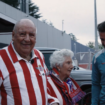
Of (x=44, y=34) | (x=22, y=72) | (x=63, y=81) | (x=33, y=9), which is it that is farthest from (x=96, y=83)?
(x=33, y=9)

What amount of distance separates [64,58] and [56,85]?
44 cm

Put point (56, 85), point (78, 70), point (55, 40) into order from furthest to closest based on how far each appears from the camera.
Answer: point (55, 40) → point (78, 70) → point (56, 85)

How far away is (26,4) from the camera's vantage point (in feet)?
57.6

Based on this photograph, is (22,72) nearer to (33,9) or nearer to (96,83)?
(96,83)

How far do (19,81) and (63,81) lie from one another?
1.25 m

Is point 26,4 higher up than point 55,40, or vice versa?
point 26,4

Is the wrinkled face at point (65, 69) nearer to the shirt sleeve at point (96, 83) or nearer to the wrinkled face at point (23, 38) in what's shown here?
the shirt sleeve at point (96, 83)

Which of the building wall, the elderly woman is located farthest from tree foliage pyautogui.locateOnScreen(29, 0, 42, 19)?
the elderly woman

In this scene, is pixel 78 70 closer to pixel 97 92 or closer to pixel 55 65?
pixel 55 65

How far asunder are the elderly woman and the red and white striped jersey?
0.75 meters

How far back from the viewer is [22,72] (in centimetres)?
198

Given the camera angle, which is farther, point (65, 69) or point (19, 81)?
point (65, 69)

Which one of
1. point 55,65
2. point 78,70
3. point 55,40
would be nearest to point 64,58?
point 55,65

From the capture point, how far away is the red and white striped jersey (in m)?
1.91
